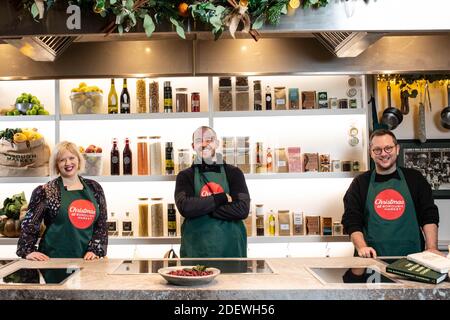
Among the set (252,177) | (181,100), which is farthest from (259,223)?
(181,100)

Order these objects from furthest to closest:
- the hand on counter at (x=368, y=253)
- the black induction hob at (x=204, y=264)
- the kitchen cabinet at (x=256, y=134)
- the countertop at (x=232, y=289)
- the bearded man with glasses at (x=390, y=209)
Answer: the kitchen cabinet at (x=256, y=134) < the bearded man with glasses at (x=390, y=209) < the hand on counter at (x=368, y=253) < the black induction hob at (x=204, y=264) < the countertop at (x=232, y=289)

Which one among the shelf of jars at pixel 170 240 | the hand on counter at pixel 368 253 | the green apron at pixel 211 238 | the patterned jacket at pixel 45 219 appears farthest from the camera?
the shelf of jars at pixel 170 240

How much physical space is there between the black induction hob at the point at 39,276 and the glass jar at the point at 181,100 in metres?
1.94

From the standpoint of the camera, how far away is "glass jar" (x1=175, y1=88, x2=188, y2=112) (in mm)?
4091

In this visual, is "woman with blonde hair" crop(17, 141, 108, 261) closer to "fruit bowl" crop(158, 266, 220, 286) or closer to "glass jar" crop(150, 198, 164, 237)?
"glass jar" crop(150, 198, 164, 237)

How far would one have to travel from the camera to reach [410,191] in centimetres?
323

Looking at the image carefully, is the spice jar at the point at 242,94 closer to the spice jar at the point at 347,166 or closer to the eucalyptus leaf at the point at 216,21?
the spice jar at the point at 347,166

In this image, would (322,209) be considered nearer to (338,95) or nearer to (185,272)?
(338,95)

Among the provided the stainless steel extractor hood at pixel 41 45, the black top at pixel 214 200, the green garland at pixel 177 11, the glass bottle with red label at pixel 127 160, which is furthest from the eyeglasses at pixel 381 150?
the stainless steel extractor hood at pixel 41 45

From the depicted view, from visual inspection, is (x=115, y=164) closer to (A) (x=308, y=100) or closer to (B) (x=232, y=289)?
(A) (x=308, y=100)

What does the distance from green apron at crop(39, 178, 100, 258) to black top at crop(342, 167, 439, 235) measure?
152 cm

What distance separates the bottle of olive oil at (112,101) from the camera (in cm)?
414

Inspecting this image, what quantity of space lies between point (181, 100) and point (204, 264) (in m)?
1.95

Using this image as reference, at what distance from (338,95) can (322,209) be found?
909 mm
